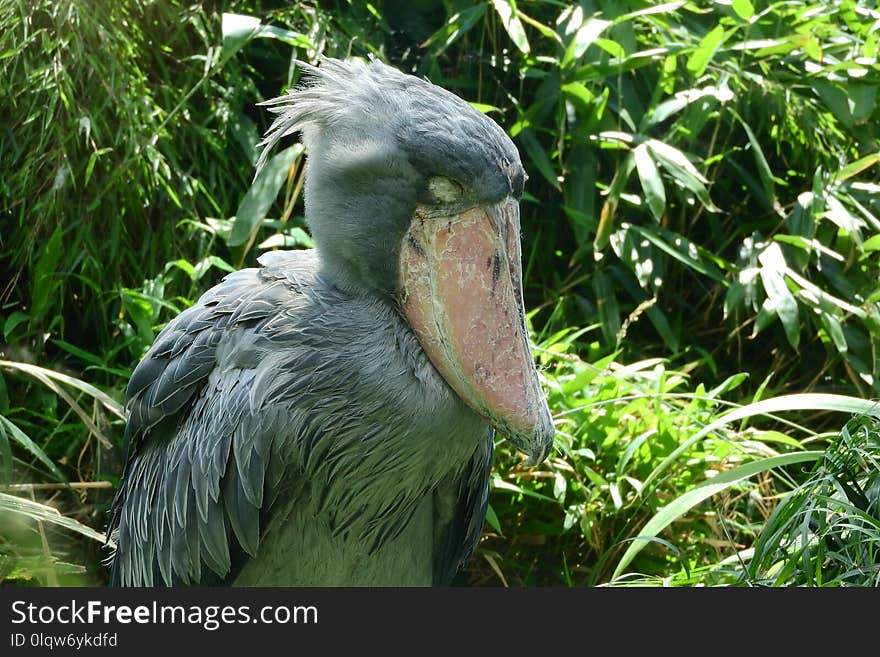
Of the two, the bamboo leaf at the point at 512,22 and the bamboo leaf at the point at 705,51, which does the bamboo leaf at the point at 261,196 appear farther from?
the bamboo leaf at the point at 705,51

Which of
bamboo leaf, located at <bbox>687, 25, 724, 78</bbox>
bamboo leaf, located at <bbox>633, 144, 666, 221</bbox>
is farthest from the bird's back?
bamboo leaf, located at <bbox>687, 25, 724, 78</bbox>

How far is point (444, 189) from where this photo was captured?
6.19 feet

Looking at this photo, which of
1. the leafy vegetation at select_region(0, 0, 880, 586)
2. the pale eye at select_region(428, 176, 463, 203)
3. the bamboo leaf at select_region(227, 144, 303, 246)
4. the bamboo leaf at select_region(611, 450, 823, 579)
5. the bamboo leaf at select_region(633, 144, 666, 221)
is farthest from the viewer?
the bamboo leaf at select_region(633, 144, 666, 221)

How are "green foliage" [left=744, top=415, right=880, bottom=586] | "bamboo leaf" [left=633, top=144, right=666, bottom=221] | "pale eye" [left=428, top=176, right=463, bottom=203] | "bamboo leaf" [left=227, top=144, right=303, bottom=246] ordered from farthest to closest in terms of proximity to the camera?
"bamboo leaf" [left=633, top=144, right=666, bottom=221] → "bamboo leaf" [left=227, top=144, right=303, bottom=246] → "green foliage" [left=744, top=415, right=880, bottom=586] → "pale eye" [left=428, top=176, right=463, bottom=203]

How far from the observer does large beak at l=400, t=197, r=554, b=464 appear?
1894mm

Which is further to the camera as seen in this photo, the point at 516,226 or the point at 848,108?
the point at 848,108

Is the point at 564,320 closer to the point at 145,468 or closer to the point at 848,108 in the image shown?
the point at 848,108

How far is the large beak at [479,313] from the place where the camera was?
6.21ft

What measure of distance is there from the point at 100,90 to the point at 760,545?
6.99 feet

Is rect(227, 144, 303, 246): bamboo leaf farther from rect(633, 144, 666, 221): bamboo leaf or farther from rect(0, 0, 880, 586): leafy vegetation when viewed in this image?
rect(633, 144, 666, 221): bamboo leaf

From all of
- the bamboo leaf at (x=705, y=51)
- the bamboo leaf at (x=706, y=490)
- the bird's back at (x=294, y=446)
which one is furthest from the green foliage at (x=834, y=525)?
the bamboo leaf at (x=705, y=51)

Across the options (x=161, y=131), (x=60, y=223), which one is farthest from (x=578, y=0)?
(x=60, y=223)

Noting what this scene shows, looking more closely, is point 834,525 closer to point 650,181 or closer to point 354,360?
point 354,360

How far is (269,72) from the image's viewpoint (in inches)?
150
